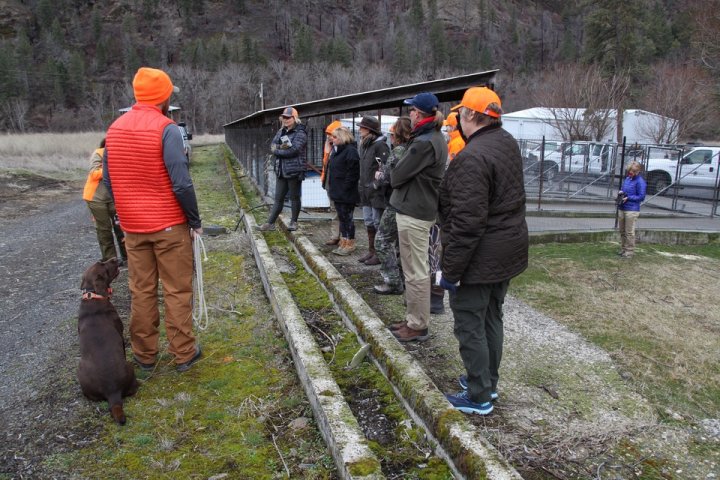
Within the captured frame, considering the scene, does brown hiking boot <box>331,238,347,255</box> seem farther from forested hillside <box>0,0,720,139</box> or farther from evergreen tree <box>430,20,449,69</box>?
evergreen tree <box>430,20,449,69</box>

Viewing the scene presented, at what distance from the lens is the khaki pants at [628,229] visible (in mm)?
9352

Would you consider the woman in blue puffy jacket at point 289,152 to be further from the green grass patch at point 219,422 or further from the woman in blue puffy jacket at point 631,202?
the woman in blue puffy jacket at point 631,202

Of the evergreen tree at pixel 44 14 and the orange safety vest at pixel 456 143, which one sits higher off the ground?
the evergreen tree at pixel 44 14

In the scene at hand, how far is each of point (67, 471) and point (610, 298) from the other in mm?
6230

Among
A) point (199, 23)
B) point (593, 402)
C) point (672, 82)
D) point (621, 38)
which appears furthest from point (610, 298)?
point (199, 23)

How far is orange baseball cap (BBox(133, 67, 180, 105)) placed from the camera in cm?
367

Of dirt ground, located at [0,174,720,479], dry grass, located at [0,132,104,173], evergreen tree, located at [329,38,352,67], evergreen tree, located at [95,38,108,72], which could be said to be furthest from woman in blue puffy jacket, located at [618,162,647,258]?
evergreen tree, located at [95,38,108,72]

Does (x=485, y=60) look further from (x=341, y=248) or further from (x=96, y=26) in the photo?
(x=341, y=248)

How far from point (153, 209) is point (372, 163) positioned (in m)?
3.33

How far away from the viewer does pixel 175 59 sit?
342ft

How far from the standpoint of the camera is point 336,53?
93312 millimetres

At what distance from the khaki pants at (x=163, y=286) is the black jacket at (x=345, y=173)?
358cm

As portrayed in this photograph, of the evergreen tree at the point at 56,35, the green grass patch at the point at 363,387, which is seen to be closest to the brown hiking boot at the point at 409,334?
the green grass patch at the point at 363,387

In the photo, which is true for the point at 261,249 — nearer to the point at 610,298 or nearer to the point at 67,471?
the point at 67,471
